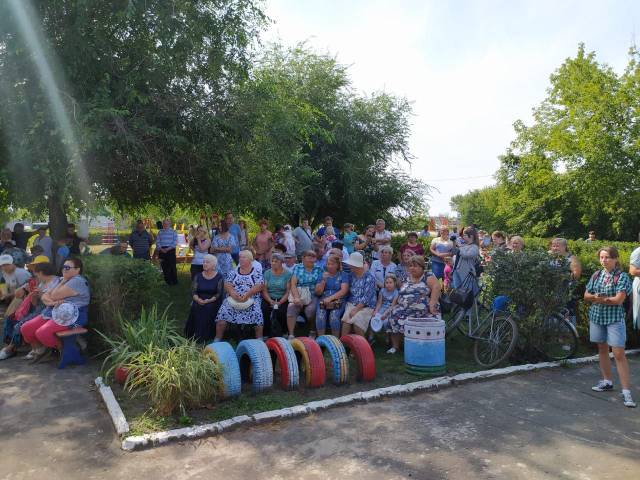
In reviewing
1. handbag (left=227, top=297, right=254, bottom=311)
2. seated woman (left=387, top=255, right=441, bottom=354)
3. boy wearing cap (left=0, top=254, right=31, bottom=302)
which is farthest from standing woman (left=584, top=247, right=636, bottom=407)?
boy wearing cap (left=0, top=254, right=31, bottom=302)

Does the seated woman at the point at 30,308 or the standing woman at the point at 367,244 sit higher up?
the standing woman at the point at 367,244

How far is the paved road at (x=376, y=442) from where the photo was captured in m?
3.93

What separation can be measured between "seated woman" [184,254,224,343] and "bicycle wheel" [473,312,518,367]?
356 cm

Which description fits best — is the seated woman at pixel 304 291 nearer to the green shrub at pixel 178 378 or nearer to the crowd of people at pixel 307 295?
the crowd of people at pixel 307 295

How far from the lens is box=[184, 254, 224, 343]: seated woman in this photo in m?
7.46

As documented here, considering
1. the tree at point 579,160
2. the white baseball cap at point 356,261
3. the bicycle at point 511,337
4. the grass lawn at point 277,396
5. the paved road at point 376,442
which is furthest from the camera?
the tree at point 579,160

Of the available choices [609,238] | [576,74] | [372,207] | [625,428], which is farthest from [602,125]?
[625,428]

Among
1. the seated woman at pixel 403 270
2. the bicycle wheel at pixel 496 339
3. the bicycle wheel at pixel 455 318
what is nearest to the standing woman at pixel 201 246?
the seated woman at pixel 403 270

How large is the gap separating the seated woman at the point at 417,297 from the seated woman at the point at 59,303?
4040mm

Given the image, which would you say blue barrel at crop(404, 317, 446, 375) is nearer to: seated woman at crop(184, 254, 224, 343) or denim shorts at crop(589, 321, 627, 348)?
denim shorts at crop(589, 321, 627, 348)

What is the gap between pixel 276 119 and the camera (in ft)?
38.4

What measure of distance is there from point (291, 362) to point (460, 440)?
1.91 m

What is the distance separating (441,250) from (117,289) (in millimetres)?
6392

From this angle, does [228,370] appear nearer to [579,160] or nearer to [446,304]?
[446,304]
